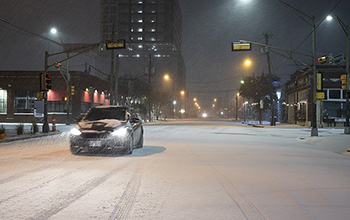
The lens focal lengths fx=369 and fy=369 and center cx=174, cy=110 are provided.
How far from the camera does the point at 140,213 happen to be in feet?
18.1

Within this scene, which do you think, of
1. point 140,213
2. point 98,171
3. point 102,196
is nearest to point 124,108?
point 98,171

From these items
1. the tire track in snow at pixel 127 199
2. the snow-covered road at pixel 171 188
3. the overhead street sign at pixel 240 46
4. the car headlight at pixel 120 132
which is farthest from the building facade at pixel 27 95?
the tire track in snow at pixel 127 199

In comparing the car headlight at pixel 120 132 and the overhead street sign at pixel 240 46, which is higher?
the overhead street sign at pixel 240 46

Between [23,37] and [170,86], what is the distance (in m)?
74.8

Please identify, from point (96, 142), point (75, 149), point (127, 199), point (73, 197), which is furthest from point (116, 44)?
point (127, 199)

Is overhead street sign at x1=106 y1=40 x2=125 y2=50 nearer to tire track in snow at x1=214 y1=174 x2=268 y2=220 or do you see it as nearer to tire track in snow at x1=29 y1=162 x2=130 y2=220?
tire track in snow at x1=29 y1=162 x2=130 y2=220

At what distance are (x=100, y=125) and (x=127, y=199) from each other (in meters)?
6.39

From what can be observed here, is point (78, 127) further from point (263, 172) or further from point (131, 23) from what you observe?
point (131, 23)

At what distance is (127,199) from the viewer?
20.9 ft

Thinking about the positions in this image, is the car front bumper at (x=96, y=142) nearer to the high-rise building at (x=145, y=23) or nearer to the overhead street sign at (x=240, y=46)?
the overhead street sign at (x=240, y=46)

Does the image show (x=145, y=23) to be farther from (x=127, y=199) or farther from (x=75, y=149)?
(x=127, y=199)

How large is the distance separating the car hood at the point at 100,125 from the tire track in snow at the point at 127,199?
3511mm

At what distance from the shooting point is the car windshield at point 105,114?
1369 cm

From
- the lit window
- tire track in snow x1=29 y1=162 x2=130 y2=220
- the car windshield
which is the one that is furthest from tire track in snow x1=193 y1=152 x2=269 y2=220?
the lit window
